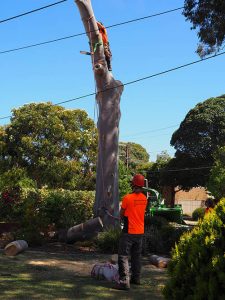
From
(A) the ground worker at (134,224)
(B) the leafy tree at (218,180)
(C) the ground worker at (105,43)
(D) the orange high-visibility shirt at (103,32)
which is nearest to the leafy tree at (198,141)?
(B) the leafy tree at (218,180)

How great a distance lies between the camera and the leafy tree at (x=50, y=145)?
35125 mm

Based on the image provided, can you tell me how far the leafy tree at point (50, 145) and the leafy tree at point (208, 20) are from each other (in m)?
21.4

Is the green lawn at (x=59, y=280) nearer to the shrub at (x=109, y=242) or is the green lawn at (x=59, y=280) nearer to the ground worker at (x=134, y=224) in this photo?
the ground worker at (x=134, y=224)

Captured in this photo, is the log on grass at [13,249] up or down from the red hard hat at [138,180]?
down

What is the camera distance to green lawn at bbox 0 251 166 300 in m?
6.92

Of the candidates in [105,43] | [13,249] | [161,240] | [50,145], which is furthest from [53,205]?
[50,145]

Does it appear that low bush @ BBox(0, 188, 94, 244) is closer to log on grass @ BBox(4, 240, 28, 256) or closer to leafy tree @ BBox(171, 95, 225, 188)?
log on grass @ BBox(4, 240, 28, 256)

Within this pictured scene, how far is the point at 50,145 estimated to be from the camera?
35.5 metres

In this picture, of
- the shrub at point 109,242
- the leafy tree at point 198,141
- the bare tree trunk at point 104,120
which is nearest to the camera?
the shrub at point 109,242

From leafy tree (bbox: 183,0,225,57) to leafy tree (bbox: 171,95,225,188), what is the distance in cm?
2982

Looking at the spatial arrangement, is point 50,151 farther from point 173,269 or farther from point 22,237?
point 173,269

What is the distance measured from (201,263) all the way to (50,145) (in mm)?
31965

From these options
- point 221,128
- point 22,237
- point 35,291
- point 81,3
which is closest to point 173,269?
point 35,291

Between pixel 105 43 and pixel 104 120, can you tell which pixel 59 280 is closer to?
pixel 104 120
